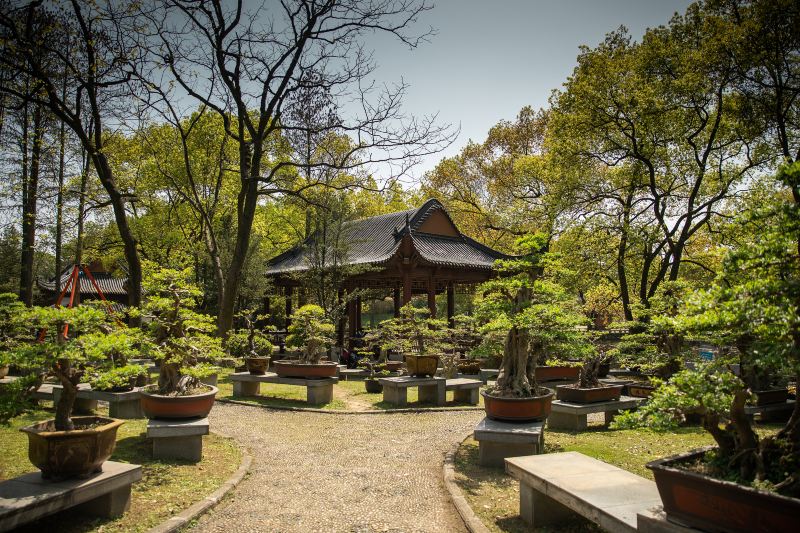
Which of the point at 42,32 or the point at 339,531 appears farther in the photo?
the point at 42,32

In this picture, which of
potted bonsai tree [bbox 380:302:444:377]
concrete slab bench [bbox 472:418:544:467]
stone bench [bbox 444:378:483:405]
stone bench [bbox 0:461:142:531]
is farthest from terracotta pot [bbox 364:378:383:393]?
stone bench [bbox 0:461:142:531]

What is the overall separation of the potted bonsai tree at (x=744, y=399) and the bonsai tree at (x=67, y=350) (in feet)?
13.1

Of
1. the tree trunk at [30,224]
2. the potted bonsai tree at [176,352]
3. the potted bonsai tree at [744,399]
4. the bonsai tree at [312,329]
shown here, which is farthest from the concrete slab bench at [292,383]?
the potted bonsai tree at [744,399]

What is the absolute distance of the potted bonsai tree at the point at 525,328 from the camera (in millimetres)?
6262

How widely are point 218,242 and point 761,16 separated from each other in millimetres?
17151

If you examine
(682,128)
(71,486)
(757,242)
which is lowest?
(71,486)

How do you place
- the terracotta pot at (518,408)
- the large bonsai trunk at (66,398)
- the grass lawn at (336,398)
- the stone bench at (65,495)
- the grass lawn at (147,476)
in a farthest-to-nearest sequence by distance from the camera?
1. the grass lawn at (336,398)
2. the terracotta pot at (518,408)
3. the large bonsai trunk at (66,398)
4. the grass lawn at (147,476)
5. the stone bench at (65,495)

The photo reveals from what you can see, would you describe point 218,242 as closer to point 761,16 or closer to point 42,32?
point 42,32

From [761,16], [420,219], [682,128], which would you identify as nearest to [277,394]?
[420,219]

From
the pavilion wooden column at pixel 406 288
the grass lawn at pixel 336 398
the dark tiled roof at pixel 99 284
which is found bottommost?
the grass lawn at pixel 336 398

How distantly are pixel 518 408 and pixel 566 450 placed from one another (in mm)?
842

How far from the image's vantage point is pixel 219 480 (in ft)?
17.4

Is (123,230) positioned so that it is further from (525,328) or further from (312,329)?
(525,328)

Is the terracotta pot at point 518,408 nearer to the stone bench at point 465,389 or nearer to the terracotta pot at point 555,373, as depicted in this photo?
the stone bench at point 465,389
